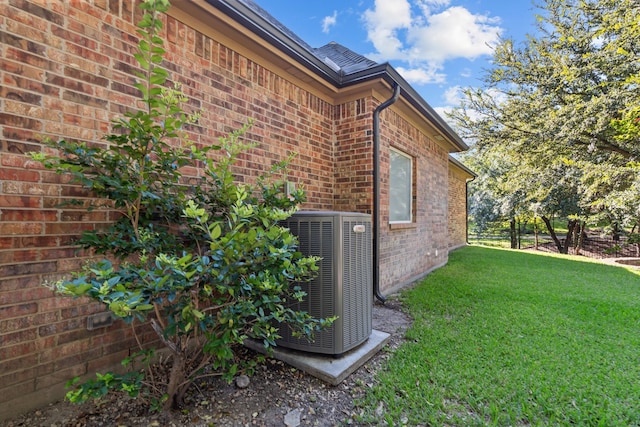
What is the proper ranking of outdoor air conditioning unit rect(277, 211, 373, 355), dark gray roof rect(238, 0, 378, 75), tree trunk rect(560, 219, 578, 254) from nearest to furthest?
outdoor air conditioning unit rect(277, 211, 373, 355) < dark gray roof rect(238, 0, 378, 75) < tree trunk rect(560, 219, 578, 254)

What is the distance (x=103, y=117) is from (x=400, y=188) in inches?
182

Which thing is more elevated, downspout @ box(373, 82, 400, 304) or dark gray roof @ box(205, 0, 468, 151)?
dark gray roof @ box(205, 0, 468, 151)

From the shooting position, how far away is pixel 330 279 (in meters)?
2.45

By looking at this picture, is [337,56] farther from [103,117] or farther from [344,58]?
[103,117]

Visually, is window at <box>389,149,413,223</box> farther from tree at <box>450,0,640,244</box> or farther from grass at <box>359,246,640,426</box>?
tree at <box>450,0,640,244</box>

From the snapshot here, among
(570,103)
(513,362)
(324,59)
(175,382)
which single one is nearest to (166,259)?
(175,382)

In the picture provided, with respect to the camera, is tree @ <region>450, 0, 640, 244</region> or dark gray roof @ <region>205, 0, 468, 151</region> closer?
dark gray roof @ <region>205, 0, 468, 151</region>

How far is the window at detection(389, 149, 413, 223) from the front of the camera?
514 cm

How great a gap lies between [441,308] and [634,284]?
209 inches

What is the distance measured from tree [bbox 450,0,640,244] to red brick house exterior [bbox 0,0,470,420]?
6.49 meters

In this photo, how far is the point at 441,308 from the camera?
13.5 ft

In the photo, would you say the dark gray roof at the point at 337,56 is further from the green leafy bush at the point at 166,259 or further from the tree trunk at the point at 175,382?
the tree trunk at the point at 175,382

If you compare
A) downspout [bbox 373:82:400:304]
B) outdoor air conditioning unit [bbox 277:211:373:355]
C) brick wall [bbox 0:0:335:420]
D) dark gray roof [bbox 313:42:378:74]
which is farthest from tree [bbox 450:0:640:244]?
brick wall [bbox 0:0:335:420]

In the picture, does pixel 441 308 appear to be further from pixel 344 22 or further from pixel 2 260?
pixel 344 22
